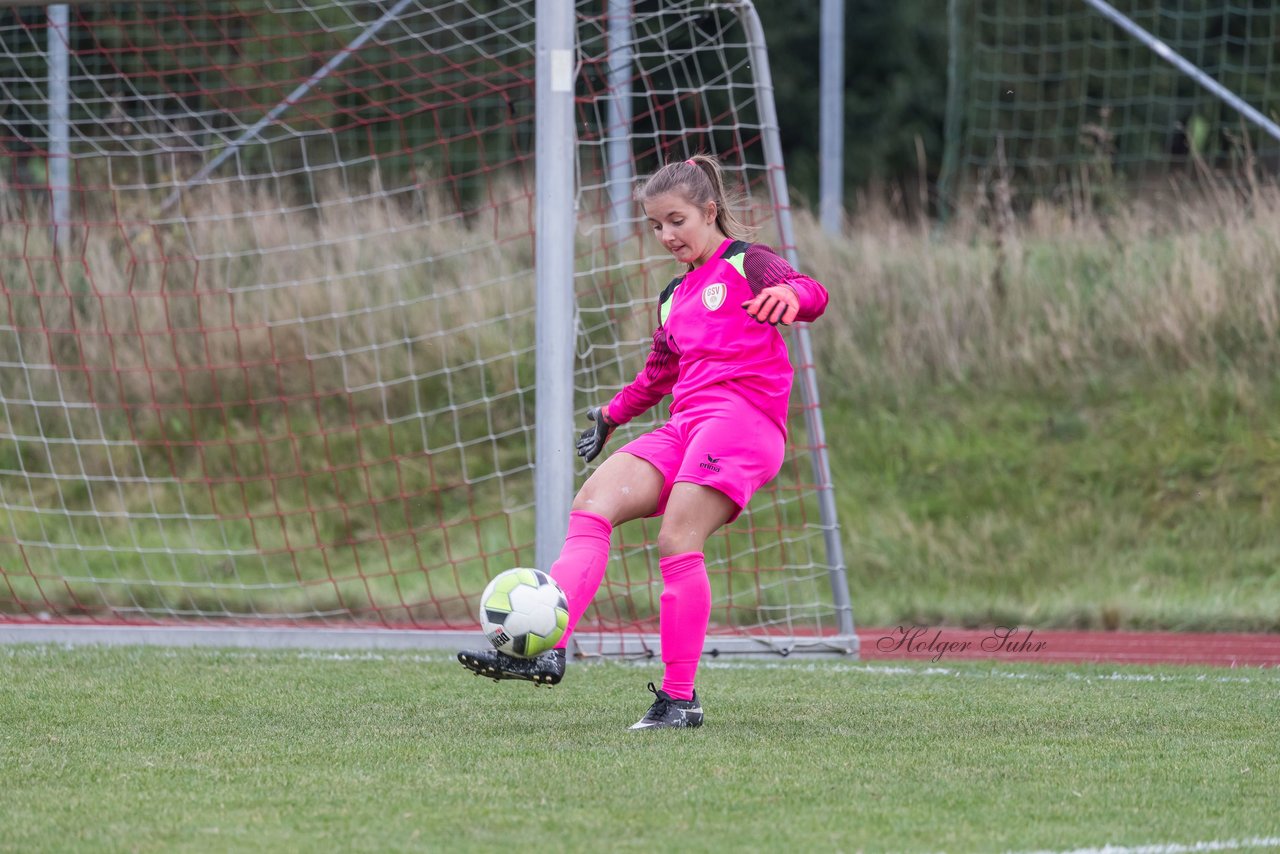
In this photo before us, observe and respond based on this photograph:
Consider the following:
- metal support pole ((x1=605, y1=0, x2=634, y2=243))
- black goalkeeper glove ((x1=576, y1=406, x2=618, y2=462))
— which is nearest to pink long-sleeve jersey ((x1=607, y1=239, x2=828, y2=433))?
black goalkeeper glove ((x1=576, y1=406, x2=618, y2=462))

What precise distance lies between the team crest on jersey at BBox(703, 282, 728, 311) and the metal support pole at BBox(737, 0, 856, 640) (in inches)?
85.0

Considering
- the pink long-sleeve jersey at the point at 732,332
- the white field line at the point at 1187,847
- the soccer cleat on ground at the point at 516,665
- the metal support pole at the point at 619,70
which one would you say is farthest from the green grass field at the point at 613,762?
the metal support pole at the point at 619,70

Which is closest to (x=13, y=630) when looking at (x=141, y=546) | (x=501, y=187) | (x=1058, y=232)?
(x=141, y=546)

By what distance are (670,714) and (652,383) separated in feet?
3.23

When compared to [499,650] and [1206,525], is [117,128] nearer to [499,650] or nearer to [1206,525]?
[1206,525]

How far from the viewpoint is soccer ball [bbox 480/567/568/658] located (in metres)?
4.01

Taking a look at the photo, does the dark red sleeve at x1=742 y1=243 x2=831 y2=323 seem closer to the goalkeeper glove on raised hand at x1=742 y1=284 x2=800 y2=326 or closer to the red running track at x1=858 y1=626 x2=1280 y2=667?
the goalkeeper glove on raised hand at x1=742 y1=284 x2=800 y2=326

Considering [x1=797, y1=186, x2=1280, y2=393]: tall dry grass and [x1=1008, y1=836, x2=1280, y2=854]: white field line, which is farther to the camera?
[x1=797, y1=186, x2=1280, y2=393]: tall dry grass

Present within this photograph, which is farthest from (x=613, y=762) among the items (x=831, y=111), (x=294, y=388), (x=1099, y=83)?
(x=1099, y=83)

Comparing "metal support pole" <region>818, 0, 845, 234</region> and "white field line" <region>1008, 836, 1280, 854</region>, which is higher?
"metal support pole" <region>818, 0, 845, 234</region>

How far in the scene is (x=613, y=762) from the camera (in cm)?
369

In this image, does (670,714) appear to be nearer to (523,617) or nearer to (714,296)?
(523,617)

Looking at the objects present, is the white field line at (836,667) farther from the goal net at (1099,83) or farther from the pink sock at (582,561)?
the goal net at (1099,83)

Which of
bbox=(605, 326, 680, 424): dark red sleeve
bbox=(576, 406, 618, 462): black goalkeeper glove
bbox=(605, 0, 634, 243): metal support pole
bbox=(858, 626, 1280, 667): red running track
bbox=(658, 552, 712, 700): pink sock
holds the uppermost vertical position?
bbox=(605, 0, 634, 243): metal support pole
